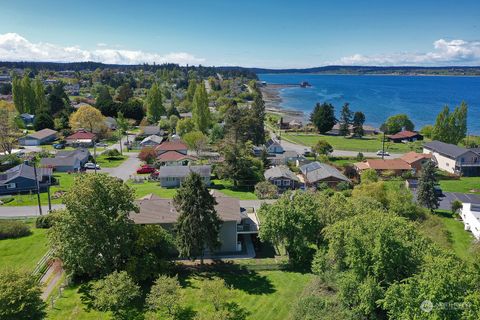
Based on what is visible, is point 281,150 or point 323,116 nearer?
point 281,150

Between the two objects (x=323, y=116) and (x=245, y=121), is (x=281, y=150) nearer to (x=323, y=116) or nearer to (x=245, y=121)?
(x=245, y=121)

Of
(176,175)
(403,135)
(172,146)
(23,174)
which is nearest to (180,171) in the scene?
(176,175)

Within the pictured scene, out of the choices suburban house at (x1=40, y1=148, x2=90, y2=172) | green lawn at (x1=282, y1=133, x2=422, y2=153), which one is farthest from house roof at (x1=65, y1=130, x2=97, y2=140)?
green lawn at (x1=282, y1=133, x2=422, y2=153)

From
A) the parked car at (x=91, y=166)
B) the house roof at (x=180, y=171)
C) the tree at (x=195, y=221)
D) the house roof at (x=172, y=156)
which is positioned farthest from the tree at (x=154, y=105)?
the tree at (x=195, y=221)

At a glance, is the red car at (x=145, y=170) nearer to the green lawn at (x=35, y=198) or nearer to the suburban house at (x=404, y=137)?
the green lawn at (x=35, y=198)

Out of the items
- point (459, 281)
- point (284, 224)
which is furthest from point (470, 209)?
point (459, 281)
